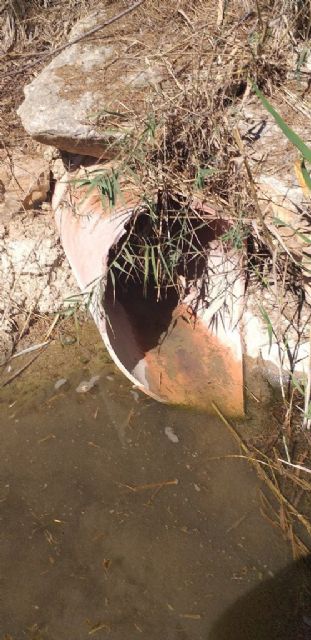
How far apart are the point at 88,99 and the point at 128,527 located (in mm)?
1869

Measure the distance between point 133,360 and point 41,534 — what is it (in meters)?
0.92

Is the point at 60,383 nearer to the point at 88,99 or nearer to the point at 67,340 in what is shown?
the point at 67,340

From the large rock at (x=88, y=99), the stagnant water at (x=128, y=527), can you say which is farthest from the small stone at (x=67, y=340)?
the large rock at (x=88, y=99)

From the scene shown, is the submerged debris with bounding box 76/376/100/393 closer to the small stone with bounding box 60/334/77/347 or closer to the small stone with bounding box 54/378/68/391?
the small stone with bounding box 54/378/68/391

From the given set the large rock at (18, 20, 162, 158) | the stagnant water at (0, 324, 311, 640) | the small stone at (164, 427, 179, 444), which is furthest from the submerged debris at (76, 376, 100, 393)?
the large rock at (18, 20, 162, 158)

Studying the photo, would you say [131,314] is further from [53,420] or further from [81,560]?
[81,560]

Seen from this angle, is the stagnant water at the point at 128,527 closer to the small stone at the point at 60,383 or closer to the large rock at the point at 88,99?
the small stone at the point at 60,383

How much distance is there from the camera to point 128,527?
2373mm

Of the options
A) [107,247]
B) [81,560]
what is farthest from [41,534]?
[107,247]

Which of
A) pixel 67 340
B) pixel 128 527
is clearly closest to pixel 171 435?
pixel 128 527

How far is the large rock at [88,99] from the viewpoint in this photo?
2.79m

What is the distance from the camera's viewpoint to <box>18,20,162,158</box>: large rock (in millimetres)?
2789

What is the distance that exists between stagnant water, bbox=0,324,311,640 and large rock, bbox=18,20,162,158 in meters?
1.10

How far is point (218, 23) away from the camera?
10.0 feet
